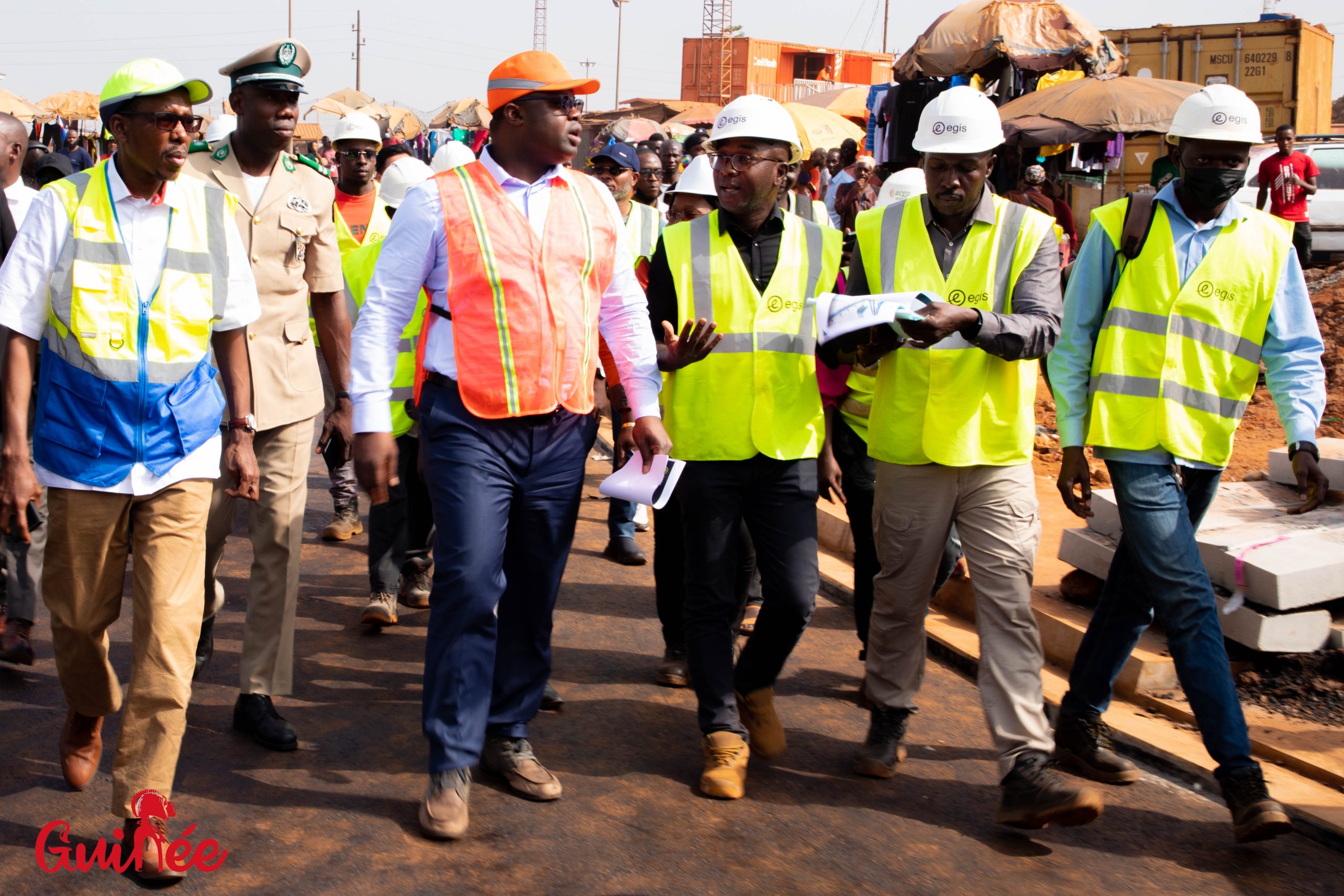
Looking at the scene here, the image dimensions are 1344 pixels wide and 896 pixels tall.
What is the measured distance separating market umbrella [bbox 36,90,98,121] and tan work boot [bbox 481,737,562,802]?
96.2 ft

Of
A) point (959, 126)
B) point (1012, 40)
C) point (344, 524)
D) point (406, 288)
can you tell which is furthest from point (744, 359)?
point (1012, 40)

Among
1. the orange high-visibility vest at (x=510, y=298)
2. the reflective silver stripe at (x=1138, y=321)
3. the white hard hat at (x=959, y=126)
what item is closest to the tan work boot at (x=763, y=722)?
the orange high-visibility vest at (x=510, y=298)

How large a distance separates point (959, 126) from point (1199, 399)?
1184 mm

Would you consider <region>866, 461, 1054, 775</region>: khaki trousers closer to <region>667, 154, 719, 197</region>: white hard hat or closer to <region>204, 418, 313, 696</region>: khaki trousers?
<region>204, 418, 313, 696</region>: khaki trousers

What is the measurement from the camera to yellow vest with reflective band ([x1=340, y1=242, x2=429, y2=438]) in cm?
590

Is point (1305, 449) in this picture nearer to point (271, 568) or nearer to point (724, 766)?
point (724, 766)

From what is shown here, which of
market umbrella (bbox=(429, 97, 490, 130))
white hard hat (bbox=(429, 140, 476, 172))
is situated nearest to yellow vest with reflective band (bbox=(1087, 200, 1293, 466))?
white hard hat (bbox=(429, 140, 476, 172))

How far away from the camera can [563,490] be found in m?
4.21

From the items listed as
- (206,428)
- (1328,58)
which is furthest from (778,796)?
(1328,58)

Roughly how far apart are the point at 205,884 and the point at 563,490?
1.55 metres

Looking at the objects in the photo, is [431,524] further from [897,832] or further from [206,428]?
[897,832]

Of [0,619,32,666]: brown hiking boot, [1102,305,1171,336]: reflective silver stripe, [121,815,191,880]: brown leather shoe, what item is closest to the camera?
[121,815,191,880]: brown leather shoe

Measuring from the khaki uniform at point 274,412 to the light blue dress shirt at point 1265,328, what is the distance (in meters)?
2.71

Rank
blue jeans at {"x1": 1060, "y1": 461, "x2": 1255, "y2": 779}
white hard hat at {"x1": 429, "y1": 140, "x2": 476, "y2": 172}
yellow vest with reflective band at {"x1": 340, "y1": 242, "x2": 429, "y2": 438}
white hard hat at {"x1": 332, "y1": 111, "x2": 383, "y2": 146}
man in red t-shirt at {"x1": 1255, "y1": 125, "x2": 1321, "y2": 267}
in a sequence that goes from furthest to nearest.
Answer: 1. man in red t-shirt at {"x1": 1255, "y1": 125, "x2": 1321, "y2": 267}
2. white hard hat at {"x1": 429, "y1": 140, "x2": 476, "y2": 172}
3. white hard hat at {"x1": 332, "y1": 111, "x2": 383, "y2": 146}
4. yellow vest with reflective band at {"x1": 340, "y1": 242, "x2": 429, "y2": 438}
5. blue jeans at {"x1": 1060, "y1": 461, "x2": 1255, "y2": 779}
